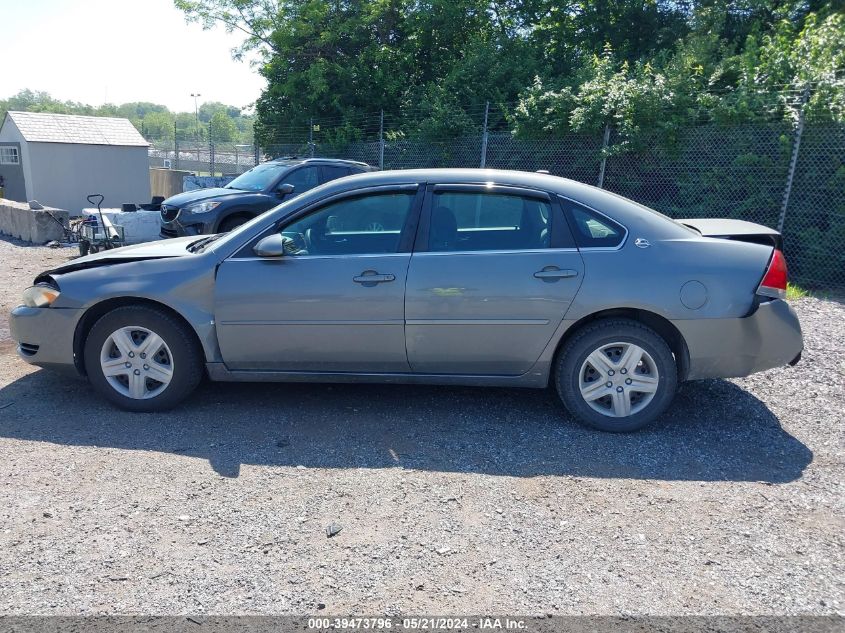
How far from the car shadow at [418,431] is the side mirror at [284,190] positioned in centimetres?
626

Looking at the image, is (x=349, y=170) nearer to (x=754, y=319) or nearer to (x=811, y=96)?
(x=811, y=96)

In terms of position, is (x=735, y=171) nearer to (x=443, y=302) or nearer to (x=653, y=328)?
(x=653, y=328)

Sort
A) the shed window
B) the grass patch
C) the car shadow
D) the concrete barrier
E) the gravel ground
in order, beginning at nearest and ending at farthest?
1. the gravel ground
2. the car shadow
3. the grass patch
4. the concrete barrier
5. the shed window

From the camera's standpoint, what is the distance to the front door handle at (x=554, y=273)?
169 inches

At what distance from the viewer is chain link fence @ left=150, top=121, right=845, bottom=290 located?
29.3 feet

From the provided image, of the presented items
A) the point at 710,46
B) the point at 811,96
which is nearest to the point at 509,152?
the point at 710,46

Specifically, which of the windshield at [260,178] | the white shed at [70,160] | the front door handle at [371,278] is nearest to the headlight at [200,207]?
the windshield at [260,178]

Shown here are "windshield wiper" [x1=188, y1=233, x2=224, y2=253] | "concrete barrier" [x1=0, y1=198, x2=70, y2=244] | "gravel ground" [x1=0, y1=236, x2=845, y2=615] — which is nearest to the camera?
"gravel ground" [x1=0, y1=236, x2=845, y2=615]

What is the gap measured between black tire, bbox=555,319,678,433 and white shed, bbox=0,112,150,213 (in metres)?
17.0

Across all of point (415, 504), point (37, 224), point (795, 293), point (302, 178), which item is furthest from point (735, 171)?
point (37, 224)

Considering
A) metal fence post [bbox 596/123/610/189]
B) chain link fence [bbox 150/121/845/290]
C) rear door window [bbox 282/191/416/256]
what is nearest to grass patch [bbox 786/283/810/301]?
chain link fence [bbox 150/121/845/290]

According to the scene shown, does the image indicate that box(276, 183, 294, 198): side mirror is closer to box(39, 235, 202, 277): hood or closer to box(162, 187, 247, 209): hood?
box(162, 187, 247, 209): hood

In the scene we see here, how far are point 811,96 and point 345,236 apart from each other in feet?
24.6

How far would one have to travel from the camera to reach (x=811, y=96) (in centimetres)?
889
